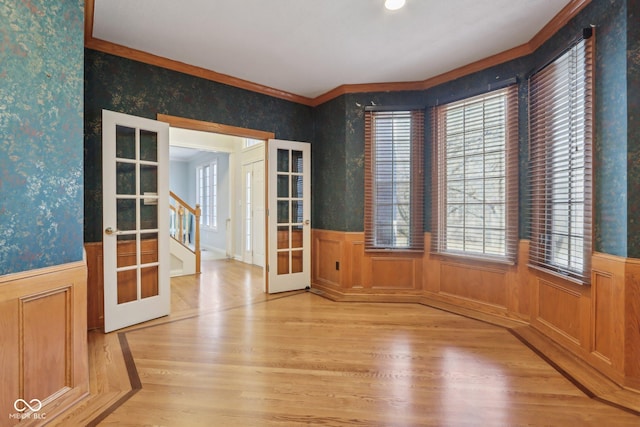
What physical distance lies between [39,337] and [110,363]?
76 centimetres

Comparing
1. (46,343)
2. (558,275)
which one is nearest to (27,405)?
(46,343)

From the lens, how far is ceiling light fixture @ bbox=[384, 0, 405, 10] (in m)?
2.39

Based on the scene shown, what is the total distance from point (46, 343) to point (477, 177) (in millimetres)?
3810

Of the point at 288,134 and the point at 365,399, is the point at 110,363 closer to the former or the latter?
the point at 365,399

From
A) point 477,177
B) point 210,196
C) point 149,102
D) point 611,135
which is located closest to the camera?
point 611,135

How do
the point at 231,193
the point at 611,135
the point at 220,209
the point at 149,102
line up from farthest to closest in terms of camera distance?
the point at 220,209 < the point at 231,193 < the point at 149,102 < the point at 611,135

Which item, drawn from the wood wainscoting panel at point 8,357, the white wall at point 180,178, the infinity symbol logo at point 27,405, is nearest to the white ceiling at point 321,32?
the wood wainscoting panel at point 8,357

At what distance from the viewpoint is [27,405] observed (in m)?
1.65

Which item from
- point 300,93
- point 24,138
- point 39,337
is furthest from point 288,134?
point 39,337

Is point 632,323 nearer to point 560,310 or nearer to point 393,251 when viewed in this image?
point 560,310

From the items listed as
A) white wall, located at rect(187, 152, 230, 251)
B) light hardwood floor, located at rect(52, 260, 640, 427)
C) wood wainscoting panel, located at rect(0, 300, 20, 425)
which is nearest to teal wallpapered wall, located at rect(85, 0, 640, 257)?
light hardwood floor, located at rect(52, 260, 640, 427)

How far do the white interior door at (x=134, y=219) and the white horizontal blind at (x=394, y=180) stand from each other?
2379mm

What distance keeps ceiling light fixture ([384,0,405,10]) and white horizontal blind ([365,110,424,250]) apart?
1635 millimetres

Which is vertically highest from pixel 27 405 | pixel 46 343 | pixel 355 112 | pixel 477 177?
pixel 355 112
